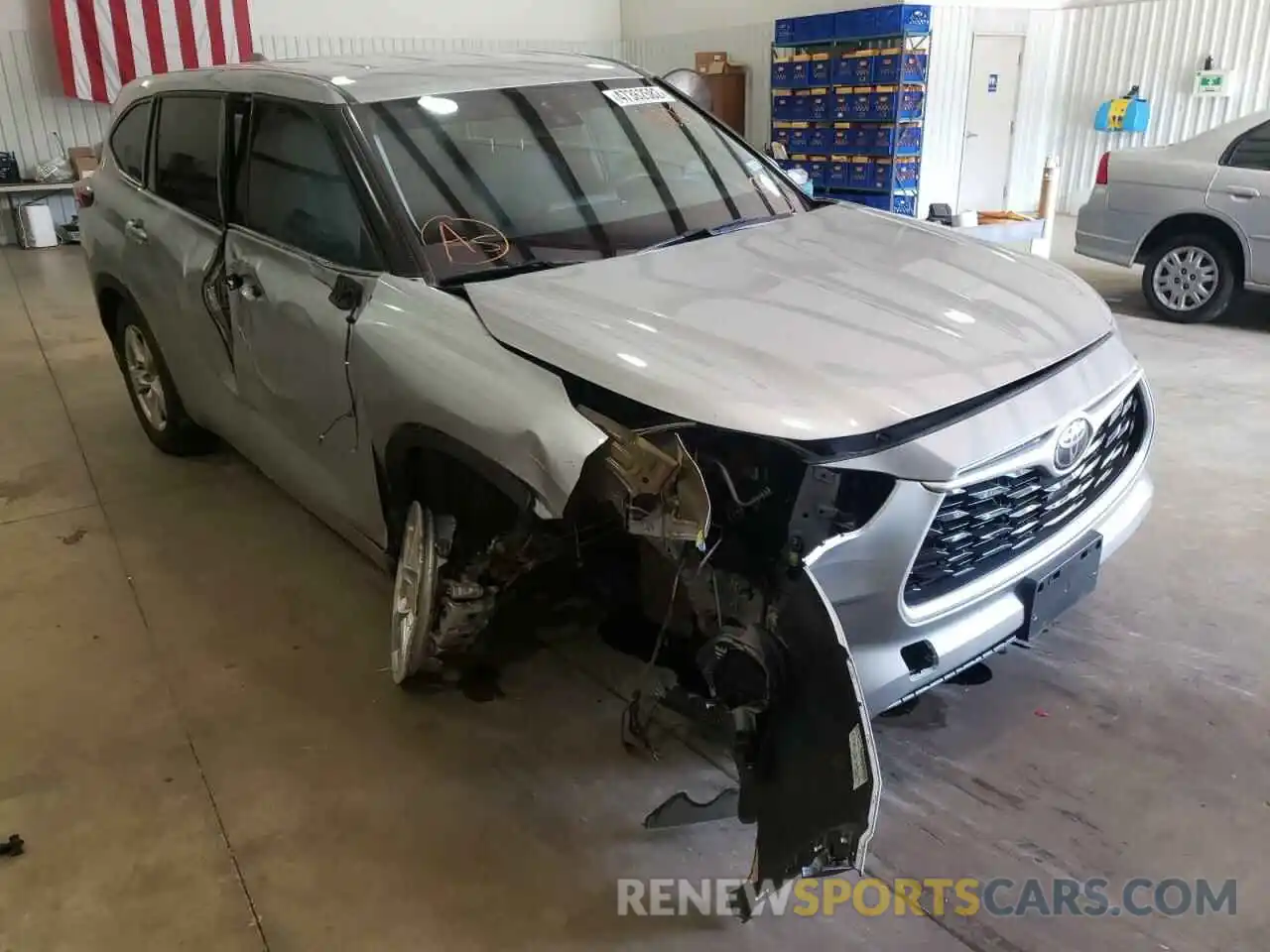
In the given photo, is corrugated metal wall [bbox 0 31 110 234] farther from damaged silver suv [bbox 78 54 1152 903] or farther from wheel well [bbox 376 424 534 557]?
wheel well [bbox 376 424 534 557]

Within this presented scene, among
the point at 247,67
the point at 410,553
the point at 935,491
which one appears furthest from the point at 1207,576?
the point at 247,67

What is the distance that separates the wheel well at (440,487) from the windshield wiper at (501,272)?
40 centimetres

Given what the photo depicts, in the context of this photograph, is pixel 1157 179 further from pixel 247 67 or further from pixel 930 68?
pixel 247 67

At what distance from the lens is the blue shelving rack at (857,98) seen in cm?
1050

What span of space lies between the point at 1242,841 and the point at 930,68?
10383 mm

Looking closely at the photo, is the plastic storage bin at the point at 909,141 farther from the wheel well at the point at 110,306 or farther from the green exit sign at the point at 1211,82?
the wheel well at the point at 110,306

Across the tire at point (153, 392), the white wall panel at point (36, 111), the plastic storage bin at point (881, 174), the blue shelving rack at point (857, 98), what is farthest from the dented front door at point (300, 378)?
the white wall panel at point (36, 111)

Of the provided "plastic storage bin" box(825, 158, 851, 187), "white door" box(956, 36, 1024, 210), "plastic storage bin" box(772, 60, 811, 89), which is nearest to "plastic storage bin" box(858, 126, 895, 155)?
"plastic storage bin" box(825, 158, 851, 187)

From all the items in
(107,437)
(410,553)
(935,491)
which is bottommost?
(107,437)

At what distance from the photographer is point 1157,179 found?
6.75 metres

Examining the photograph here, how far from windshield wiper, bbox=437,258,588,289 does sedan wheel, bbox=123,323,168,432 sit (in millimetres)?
2301

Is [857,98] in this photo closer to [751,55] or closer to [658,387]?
[751,55]

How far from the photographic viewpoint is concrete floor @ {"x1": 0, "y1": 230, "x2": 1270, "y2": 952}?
2.16m

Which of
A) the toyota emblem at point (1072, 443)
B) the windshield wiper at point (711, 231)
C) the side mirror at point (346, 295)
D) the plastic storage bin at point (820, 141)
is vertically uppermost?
the windshield wiper at point (711, 231)
